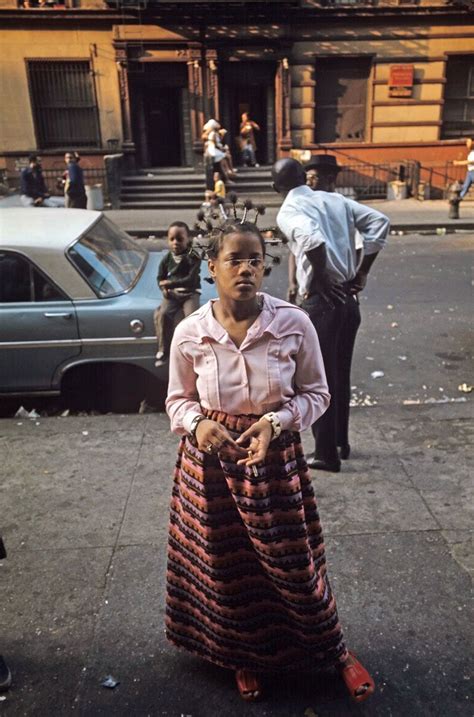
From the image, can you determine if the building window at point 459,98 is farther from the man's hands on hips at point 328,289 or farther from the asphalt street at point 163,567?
the man's hands on hips at point 328,289

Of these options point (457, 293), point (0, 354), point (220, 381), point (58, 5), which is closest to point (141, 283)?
point (0, 354)

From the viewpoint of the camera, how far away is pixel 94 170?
19.6m

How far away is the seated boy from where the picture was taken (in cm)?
537

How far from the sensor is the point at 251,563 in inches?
96.5

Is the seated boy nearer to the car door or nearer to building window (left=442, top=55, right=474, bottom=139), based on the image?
the car door

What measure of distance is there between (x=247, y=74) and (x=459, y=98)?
6.93m

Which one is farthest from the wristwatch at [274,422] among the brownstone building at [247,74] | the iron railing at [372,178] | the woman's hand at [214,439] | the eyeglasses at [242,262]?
the brownstone building at [247,74]

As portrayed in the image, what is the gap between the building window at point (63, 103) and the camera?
1903 cm

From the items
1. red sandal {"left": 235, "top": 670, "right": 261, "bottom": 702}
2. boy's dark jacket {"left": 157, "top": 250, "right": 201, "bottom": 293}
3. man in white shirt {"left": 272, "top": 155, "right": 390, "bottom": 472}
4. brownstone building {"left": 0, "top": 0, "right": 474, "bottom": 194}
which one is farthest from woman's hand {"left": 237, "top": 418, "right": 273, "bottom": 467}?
brownstone building {"left": 0, "top": 0, "right": 474, "bottom": 194}

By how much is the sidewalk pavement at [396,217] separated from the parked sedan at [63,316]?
9.87 metres

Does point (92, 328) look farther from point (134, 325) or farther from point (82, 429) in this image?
point (82, 429)

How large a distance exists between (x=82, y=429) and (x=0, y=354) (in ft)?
3.17

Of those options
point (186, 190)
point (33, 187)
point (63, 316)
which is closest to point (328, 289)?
point (63, 316)

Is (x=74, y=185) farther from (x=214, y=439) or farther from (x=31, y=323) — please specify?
(x=214, y=439)
